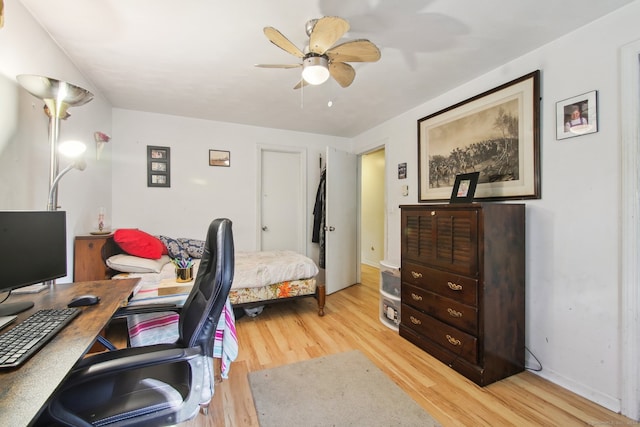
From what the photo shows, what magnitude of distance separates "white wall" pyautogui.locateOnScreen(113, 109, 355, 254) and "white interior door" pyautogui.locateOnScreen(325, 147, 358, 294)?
0.84 m

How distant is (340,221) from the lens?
3.87 m

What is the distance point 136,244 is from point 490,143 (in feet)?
11.0

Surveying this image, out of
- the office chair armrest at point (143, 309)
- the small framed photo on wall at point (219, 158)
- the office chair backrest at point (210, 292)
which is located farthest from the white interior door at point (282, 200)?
the office chair backrest at point (210, 292)

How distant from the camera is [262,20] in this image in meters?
1.71

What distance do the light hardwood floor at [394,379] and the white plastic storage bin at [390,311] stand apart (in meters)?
0.07

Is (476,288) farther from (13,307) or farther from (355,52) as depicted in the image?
(13,307)

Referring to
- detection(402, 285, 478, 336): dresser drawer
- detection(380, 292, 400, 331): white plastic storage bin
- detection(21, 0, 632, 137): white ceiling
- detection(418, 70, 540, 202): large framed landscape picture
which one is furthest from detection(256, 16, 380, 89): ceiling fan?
detection(380, 292, 400, 331): white plastic storage bin

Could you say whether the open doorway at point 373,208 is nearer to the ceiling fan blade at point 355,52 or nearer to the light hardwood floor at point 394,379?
the light hardwood floor at point 394,379

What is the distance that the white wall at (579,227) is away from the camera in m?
1.63

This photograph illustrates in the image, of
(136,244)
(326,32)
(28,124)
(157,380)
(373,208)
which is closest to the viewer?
(157,380)

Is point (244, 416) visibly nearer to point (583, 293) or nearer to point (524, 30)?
point (583, 293)

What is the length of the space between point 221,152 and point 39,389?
11.2ft

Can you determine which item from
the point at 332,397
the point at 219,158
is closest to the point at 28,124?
the point at 219,158

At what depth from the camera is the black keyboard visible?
2.52 feet
